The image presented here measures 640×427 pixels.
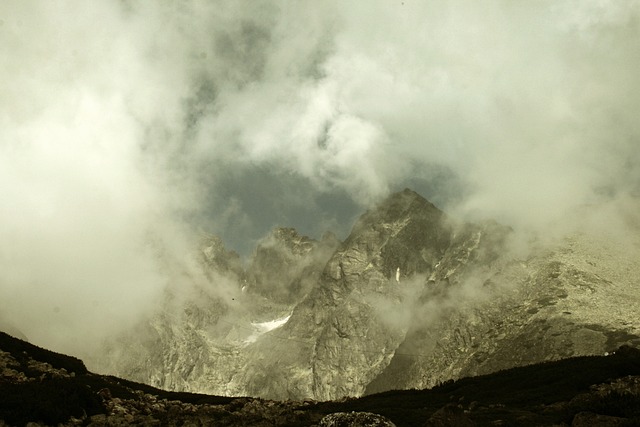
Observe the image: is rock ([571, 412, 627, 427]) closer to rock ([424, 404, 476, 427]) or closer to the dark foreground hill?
the dark foreground hill

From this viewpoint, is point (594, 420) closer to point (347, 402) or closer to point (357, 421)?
point (357, 421)

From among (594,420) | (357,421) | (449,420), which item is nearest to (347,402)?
(449,420)

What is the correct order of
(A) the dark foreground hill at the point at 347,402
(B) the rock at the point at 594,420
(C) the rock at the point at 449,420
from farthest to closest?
(A) the dark foreground hill at the point at 347,402 → (C) the rock at the point at 449,420 → (B) the rock at the point at 594,420

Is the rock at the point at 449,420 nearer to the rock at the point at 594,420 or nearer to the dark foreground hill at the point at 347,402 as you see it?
the dark foreground hill at the point at 347,402

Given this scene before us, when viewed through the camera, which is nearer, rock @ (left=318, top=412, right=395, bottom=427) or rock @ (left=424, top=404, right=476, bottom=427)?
rock @ (left=318, top=412, right=395, bottom=427)

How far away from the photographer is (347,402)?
5472cm

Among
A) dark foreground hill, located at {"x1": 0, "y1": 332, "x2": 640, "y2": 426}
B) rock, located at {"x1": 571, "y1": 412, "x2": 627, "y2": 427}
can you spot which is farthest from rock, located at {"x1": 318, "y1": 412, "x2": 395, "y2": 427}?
rock, located at {"x1": 571, "y1": 412, "x2": 627, "y2": 427}

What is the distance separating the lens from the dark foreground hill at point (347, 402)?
26703 millimetres

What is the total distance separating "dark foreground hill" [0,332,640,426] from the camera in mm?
26703

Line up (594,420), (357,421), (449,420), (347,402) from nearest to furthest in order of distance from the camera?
(594,420)
(357,421)
(449,420)
(347,402)

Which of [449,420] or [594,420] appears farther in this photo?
[449,420]

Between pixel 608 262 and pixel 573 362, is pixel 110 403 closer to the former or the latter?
pixel 573 362

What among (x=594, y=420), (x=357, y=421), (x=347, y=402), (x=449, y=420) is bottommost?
(x=357, y=421)

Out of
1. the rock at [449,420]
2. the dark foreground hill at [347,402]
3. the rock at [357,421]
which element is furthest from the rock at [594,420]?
the rock at [357,421]
